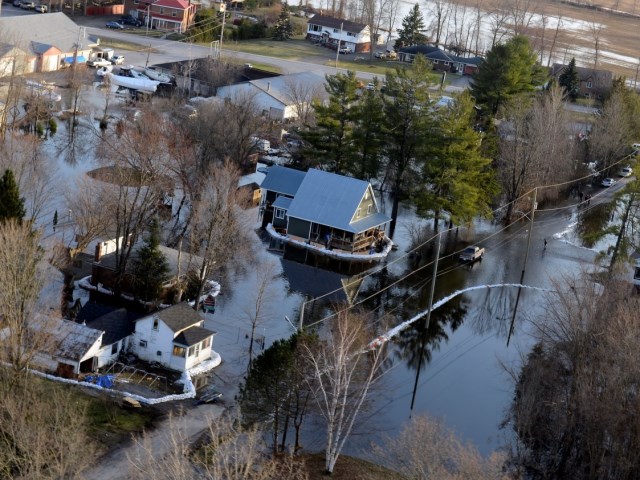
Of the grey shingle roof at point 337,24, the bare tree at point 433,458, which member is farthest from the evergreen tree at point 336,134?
the grey shingle roof at point 337,24

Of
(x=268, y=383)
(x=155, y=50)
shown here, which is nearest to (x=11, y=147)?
(x=268, y=383)

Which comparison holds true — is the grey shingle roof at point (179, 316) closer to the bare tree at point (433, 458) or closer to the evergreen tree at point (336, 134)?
the bare tree at point (433, 458)

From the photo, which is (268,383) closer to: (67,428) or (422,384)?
(67,428)

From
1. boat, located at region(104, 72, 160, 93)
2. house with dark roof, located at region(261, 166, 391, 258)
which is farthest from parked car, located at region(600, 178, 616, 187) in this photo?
boat, located at region(104, 72, 160, 93)

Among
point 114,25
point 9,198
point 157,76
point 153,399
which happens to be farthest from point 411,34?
point 153,399

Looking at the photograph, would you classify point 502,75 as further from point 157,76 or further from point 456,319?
point 456,319
